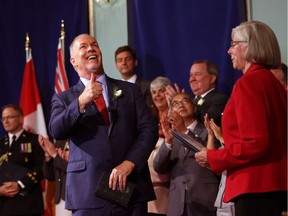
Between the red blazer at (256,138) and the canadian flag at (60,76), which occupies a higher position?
the canadian flag at (60,76)

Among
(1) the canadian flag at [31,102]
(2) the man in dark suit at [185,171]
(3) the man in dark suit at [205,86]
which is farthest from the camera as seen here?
(1) the canadian flag at [31,102]

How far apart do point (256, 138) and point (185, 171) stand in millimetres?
1670

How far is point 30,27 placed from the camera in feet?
22.1

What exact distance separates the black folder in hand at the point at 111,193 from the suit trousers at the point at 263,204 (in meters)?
0.65

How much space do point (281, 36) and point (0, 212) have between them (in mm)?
3001

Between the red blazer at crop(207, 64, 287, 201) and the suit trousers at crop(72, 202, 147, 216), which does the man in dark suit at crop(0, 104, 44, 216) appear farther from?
the red blazer at crop(207, 64, 287, 201)

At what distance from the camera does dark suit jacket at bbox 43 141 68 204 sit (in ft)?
16.6

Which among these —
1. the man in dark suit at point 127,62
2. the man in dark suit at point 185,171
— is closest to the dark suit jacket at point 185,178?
the man in dark suit at point 185,171

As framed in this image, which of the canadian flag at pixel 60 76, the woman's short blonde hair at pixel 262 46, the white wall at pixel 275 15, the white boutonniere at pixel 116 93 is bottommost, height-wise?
the white boutonniere at pixel 116 93

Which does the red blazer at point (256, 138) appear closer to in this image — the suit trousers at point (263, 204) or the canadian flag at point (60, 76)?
the suit trousers at point (263, 204)

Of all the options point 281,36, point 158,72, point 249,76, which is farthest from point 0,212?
point 249,76

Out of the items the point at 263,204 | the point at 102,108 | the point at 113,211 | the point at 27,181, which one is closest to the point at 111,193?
the point at 113,211

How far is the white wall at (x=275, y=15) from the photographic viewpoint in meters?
4.98

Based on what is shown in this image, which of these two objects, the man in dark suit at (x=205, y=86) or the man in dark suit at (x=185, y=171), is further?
the man in dark suit at (x=205, y=86)
